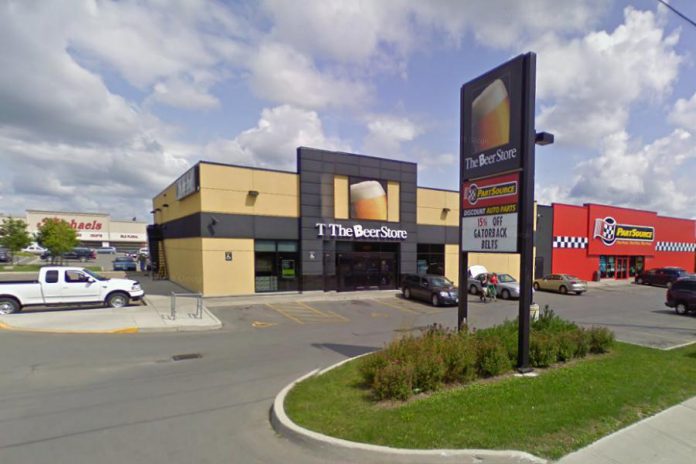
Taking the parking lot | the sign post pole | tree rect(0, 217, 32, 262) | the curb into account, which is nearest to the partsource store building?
the parking lot

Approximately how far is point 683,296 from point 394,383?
18.5m

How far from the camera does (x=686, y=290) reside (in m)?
16.3

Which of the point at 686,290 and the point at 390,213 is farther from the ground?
the point at 390,213

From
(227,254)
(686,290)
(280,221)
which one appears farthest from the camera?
(280,221)

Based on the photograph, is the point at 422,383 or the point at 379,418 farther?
the point at 422,383

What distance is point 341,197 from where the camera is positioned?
2145 centimetres

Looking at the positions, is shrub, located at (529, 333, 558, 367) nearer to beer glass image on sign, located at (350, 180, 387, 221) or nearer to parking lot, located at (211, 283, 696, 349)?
parking lot, located at (211, 283, 696, 349)

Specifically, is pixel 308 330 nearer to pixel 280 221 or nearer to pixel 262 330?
pixel 262 330

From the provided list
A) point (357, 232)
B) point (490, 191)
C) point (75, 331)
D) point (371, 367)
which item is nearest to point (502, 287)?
point (357, 232)

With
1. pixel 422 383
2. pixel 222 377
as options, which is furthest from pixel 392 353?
pixel 222 377

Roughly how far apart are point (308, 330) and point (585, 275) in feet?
101

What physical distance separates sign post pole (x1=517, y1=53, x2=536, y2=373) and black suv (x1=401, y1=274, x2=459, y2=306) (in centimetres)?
1087

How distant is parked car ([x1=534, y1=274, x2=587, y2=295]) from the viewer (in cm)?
2377

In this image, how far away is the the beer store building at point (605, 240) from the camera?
30.2 m
